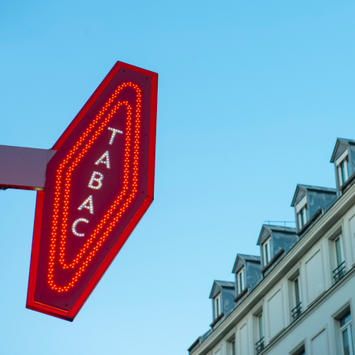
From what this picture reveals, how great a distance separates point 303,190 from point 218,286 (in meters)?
8.71

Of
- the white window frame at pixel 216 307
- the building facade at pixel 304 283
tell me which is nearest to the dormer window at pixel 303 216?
the building facade at pixel 304 283

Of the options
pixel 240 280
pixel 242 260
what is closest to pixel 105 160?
pixel 242 260

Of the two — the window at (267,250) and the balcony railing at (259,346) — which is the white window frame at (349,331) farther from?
the window at (267,250)

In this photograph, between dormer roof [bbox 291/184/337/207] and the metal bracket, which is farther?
dormer roof [bbox 291/184/337/207]

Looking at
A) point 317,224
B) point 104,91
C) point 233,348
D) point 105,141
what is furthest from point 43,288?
point 233,348

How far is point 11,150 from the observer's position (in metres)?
4.80

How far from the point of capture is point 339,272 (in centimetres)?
2303

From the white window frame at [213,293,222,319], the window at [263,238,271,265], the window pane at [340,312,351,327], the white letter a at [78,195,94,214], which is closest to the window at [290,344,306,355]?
the window pane at [340,312,351,327]

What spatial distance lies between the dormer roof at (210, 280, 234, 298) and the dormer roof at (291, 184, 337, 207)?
24.2 ft

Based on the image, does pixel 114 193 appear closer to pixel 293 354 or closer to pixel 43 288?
pixel 43 288

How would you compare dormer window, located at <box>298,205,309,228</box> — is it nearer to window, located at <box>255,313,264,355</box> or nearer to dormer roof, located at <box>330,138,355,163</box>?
dormer roof, located at <box>330,138,355,163</box>

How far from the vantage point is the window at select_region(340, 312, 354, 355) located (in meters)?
21.2

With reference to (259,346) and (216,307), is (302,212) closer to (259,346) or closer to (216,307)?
(259,346)

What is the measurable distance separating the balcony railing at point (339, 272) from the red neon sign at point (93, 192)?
60.0 ft
